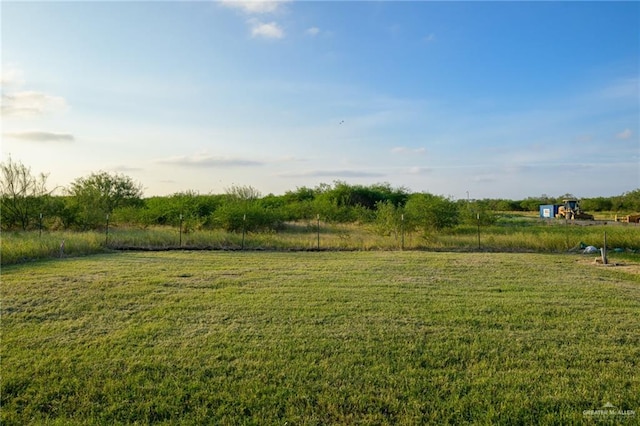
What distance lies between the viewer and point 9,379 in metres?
3.52

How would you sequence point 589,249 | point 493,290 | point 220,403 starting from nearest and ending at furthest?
point 220,403, point 493,290, point 589,249

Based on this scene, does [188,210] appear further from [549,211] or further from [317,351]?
[549,211]

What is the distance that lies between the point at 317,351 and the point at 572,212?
3556 centimetres

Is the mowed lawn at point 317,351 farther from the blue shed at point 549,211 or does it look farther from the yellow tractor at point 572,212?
the blue shed at point 549,211

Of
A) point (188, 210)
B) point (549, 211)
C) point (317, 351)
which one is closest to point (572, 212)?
point (549, 211)

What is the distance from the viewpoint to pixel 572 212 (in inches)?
1292

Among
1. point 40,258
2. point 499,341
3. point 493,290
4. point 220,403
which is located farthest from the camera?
point 40,258

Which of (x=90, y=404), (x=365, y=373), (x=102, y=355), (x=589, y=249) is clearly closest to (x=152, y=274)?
(x=102, y=355)

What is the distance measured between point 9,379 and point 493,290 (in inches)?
261

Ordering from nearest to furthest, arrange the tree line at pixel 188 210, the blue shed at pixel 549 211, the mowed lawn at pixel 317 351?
the mowed lawn at pixel 317 351 → the tree line at pixel 188 210 → the blue shed at pixel 549 211

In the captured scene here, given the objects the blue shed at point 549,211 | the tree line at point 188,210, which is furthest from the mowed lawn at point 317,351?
the blue shed at point 549,211

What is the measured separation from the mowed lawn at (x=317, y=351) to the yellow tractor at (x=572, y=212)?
96.5 feet

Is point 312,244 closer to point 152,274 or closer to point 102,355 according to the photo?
point 152,274

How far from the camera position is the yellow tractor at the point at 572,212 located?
1284 inches
